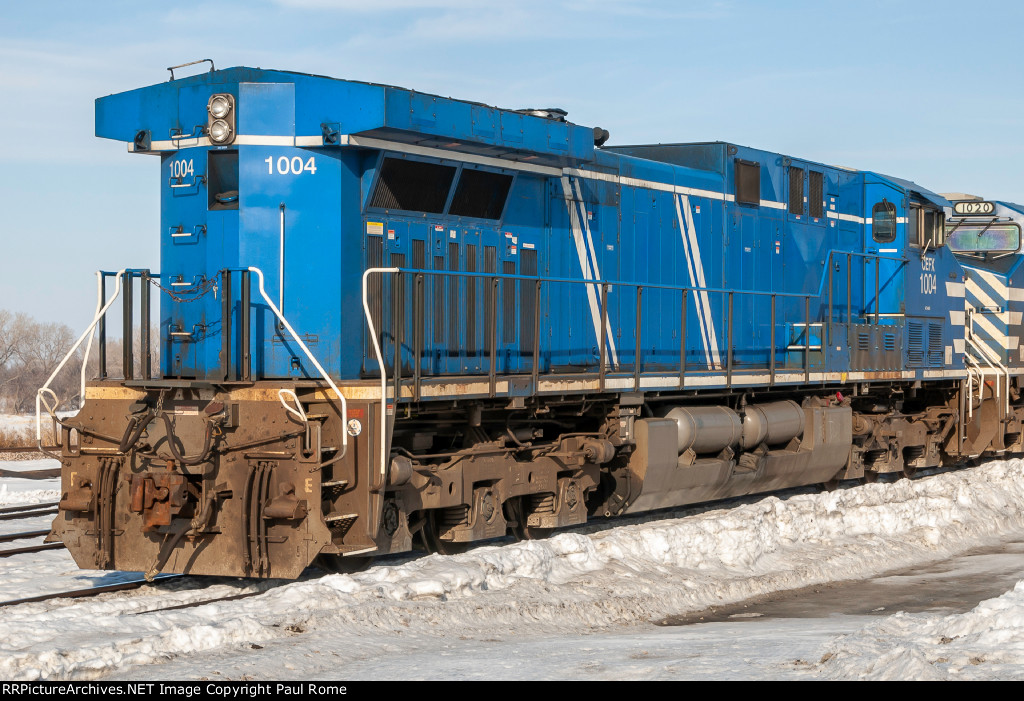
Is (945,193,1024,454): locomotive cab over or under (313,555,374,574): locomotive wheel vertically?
over

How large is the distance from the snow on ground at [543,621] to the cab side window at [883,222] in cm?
507

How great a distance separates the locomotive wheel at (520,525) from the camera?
10109 millimetres

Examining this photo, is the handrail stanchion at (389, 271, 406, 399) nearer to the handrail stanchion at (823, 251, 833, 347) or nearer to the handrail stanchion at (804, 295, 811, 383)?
the handrail stanchion at (804, 295, 811, 383)

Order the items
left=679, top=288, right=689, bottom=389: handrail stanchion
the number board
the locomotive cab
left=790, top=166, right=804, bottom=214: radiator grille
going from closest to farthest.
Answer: left=679, top=288, right=689, bottom=389: handrail stanchion
left=790, top=166, right=804, bottom=214: radiator grille
the locomotive cab
the number board

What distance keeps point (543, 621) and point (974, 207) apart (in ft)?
42.9

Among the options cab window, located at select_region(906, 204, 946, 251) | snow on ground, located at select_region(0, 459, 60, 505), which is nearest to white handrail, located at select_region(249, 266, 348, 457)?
snow on ground, located at select_region(0, 459, 60, 505)

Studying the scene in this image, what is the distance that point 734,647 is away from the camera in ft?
20.6

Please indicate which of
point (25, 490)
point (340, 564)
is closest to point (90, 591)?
point (340, 564)

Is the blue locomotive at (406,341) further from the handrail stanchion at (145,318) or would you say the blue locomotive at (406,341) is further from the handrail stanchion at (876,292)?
the handrail stanchion at (876,292)

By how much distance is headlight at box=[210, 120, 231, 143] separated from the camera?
8.59m

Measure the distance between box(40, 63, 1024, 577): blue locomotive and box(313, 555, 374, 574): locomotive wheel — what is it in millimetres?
21

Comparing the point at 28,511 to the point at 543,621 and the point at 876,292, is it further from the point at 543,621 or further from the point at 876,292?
the point at 876,292

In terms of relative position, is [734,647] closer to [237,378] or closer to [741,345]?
[237,378]

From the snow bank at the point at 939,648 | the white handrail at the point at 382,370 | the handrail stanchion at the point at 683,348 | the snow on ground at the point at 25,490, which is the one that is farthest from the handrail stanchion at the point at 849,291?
the snow on ground at the point at 25,490
